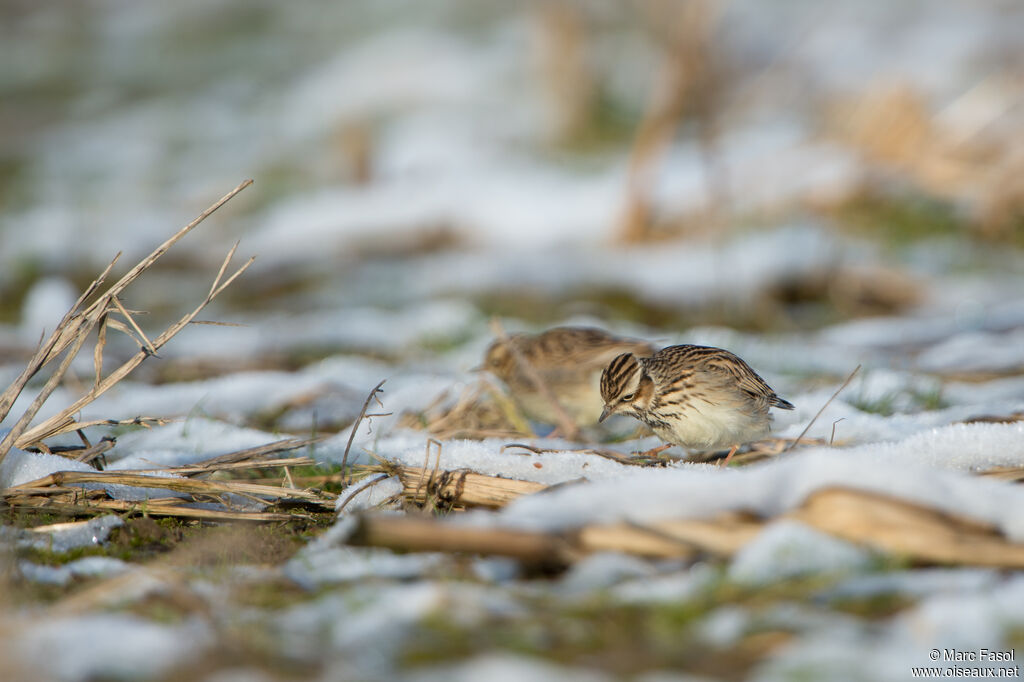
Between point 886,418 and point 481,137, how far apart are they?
9698 mm

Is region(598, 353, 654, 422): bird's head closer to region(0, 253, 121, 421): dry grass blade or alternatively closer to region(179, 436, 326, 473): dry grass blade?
region(179, 436, 326, 473): dry grass blade

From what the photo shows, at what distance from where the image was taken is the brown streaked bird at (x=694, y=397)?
13.2ft

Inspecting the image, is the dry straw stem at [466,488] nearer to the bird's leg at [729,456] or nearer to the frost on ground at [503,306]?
the frost on ground at [503,306]

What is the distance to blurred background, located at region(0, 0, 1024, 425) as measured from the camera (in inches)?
329

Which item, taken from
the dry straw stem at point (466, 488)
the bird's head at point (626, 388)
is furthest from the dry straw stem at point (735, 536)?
the bird's head at point (626, 388)

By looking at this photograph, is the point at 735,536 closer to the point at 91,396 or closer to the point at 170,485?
the point at 170,485

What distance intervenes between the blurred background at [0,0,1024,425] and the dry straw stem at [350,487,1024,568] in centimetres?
279

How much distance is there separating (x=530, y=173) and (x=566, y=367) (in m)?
6.52

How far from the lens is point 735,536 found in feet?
8.16

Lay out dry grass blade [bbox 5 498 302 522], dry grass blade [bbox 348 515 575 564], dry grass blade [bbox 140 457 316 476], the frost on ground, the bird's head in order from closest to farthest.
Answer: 1. the frost on ground
2. dry grass blade [bbox 348 515 575 564]
3. dry grass blade [bbox 5 498 302 522]
4. dry grass blade [bbox 140 457 316 476]
5. the bird's head

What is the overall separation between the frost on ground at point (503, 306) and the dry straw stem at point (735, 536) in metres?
0.04

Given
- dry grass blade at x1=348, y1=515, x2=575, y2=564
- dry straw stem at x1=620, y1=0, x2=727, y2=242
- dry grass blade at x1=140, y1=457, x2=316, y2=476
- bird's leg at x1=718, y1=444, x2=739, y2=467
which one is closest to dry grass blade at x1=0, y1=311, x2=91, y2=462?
dry grass blade at x1=140, y1=457, x2=316, y2=476

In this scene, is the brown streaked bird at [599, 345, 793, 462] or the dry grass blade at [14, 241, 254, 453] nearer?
the dry grass blade at [14, 241, 254, 453]

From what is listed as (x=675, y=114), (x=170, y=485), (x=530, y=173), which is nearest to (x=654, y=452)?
(x=170, y=485)
